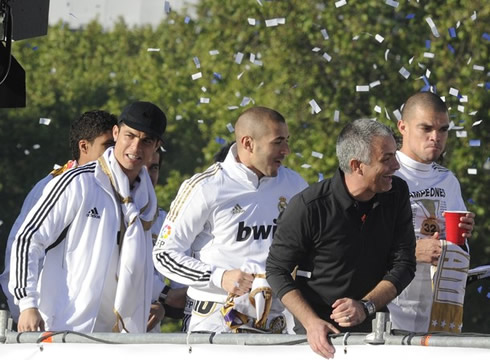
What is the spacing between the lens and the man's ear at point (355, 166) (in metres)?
6.54

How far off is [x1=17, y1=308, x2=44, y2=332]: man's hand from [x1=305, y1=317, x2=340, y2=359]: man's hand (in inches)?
63.1

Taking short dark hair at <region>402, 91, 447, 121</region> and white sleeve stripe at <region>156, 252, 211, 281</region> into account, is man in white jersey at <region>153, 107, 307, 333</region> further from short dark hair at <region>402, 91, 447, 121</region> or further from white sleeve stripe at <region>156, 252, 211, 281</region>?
short dark hair at <region>402, 91, 447, 121</region>

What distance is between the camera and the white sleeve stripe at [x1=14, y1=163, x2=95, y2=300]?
23.6 feet

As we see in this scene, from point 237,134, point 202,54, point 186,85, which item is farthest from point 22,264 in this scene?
point 186,85

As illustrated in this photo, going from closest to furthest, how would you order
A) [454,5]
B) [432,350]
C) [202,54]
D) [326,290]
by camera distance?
[432,350], [326,290], [454,5], [202,54]

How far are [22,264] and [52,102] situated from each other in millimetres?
30811

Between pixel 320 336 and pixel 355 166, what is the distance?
0.90 m

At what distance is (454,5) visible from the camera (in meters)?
25.7

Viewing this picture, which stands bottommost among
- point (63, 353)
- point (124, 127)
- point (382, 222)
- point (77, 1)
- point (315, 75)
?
point (63, 353)

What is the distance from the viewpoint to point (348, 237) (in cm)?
651

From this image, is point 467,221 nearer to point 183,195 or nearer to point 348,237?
point 348,237

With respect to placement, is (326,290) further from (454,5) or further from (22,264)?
(454,5)

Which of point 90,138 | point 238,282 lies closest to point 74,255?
point 238,282

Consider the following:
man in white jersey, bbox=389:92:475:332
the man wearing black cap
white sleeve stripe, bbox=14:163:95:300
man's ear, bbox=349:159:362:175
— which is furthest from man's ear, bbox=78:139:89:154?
man's ear, bbox=349:159:362:175
